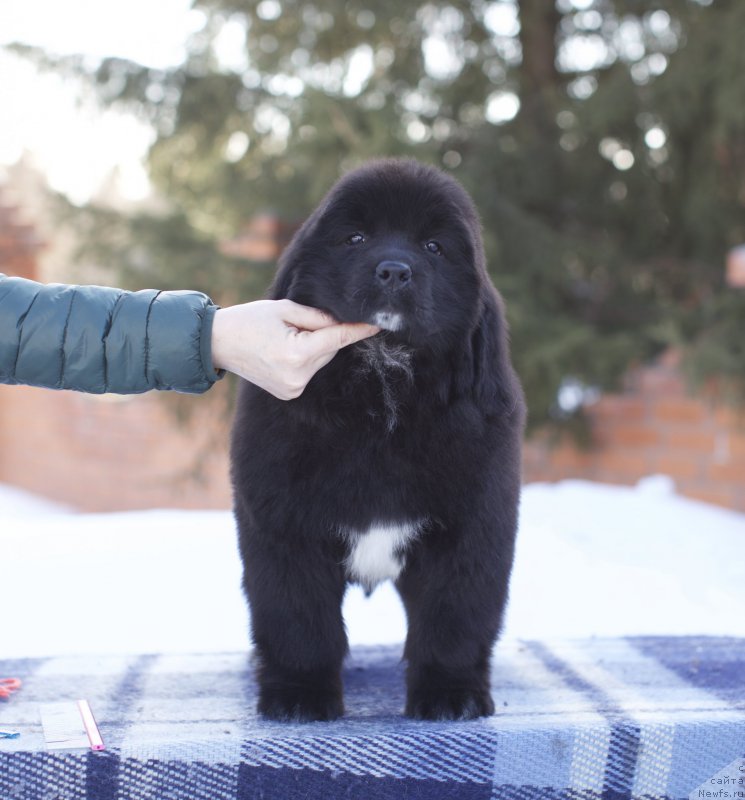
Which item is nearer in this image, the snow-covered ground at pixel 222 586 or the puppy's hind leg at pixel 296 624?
the puppy's hind leg at pixel 296 624

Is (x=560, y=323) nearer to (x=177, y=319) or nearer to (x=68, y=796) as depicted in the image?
(x=177, y=319)

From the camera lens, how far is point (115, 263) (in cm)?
623

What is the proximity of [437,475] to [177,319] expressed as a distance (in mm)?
625

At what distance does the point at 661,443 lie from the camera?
5852 millimetres

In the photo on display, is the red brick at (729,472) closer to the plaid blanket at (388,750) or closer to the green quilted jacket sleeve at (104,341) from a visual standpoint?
the plaid blanket at (388,750)

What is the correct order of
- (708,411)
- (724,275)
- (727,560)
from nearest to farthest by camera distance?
(727,560) → (708,411) → (724,275)

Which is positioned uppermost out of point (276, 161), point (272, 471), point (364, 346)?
point (276, 161)

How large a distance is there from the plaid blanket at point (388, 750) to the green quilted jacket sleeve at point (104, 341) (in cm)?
68

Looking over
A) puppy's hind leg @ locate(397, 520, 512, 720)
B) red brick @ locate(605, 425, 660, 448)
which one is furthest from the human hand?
red brick @ locate(605, 425, 660, 448)

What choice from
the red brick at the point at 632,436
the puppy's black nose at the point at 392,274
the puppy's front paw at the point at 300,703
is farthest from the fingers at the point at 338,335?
the red brick at the point at 632,436

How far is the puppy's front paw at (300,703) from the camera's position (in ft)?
6.19

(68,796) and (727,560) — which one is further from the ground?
(727,560)

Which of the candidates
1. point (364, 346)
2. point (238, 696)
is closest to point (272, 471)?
point (364, 346)

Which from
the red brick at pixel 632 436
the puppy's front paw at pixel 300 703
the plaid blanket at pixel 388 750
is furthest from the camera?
the red brick at pixel 632 436
